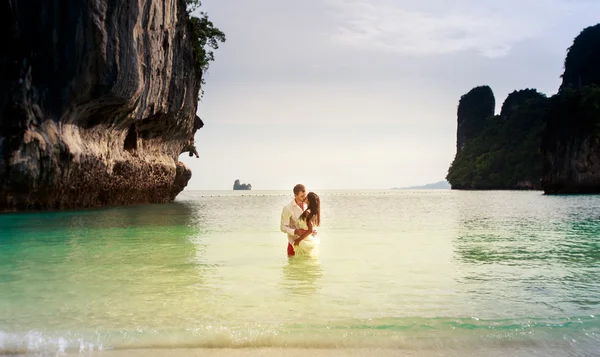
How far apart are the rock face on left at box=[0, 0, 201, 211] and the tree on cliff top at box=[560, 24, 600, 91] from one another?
59215 mm

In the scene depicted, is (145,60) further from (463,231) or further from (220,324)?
(220,324)

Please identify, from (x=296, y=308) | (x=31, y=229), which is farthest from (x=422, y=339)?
(x=31, y=229)

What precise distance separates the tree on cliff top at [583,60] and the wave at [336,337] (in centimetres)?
7014

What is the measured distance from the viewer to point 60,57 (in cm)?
1745

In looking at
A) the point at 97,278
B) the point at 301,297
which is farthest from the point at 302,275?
the point at 97,278

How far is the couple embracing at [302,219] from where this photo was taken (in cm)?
726

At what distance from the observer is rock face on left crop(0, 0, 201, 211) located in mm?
16906

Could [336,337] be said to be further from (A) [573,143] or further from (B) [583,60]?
(B) [583,60]

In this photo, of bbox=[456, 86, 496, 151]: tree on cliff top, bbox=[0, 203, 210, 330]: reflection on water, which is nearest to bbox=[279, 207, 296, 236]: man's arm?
bbox=[0, 203, 210, 330]: reflection on water

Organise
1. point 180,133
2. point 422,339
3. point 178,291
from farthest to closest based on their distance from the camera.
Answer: point 180,133, point 178,291, point 422,339

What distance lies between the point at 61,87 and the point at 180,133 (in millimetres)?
16083

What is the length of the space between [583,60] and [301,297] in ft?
247

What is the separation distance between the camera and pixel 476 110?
114312mm

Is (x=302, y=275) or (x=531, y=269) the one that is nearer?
(x=302, y=275)
